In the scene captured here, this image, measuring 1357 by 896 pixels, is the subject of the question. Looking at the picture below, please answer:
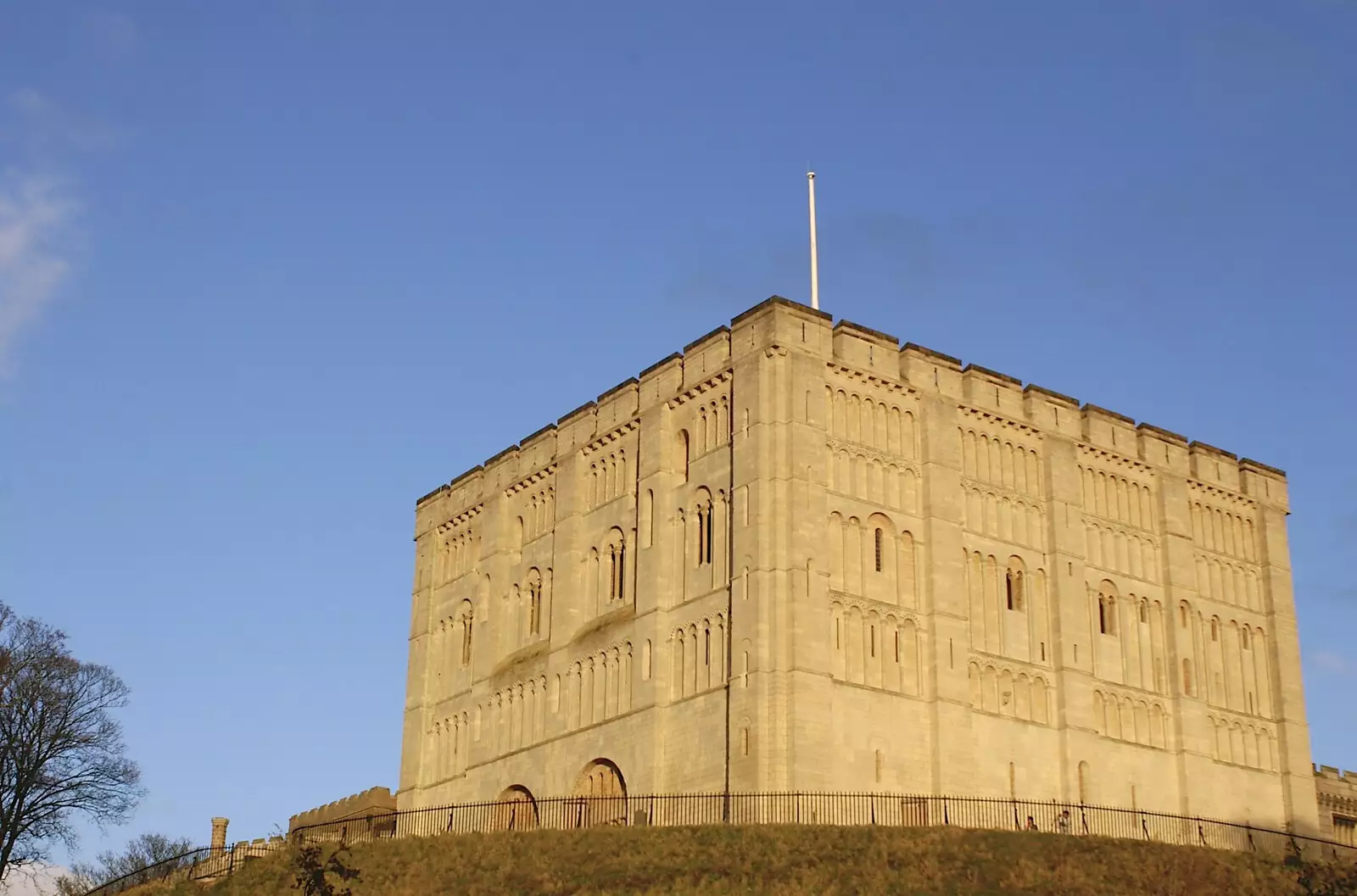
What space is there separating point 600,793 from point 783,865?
15413mm

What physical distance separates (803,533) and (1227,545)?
798 inches

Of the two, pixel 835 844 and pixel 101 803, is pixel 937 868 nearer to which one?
pixel 835 844

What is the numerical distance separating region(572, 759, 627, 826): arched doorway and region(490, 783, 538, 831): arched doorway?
203 cm

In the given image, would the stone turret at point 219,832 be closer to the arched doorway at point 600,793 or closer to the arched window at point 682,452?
the arched doorway at point 600,793

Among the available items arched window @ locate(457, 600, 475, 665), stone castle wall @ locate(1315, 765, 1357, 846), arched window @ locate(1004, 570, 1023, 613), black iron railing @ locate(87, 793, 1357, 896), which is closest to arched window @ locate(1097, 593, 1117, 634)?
arched window @ locate(1004, 570, 1023, 613)

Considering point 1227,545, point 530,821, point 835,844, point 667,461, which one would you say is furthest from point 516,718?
point 1227,545

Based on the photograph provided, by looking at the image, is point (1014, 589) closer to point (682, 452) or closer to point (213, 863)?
point (682, 452)

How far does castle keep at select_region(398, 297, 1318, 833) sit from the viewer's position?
53.8m

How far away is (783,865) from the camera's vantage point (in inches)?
1690

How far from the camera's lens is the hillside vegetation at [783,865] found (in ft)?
137

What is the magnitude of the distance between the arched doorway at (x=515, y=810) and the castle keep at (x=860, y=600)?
0.28m

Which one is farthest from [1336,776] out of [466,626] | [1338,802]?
[466,626]

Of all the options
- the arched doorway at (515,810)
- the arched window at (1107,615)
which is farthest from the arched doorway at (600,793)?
the arched window at (1107,615)

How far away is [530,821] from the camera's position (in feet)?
197
